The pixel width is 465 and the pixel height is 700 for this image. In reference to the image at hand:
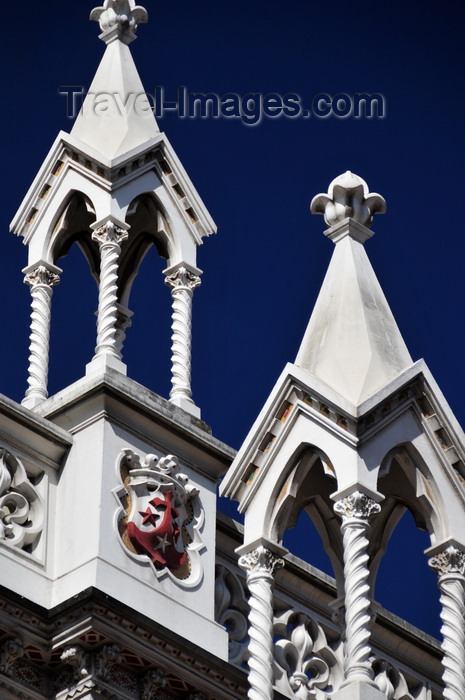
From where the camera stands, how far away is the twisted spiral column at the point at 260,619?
21219 mm

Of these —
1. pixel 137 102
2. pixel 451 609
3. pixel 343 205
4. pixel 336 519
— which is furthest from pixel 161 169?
pixel 451 609

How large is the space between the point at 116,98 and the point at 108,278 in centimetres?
249

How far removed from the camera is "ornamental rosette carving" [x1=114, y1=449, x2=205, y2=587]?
22.9 m

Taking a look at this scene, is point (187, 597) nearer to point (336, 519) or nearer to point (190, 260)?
point (336, 519)

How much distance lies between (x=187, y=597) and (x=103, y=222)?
13.8 ft

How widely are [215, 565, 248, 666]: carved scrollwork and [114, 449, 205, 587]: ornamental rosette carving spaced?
664 mm

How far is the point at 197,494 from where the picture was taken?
23.8 metres

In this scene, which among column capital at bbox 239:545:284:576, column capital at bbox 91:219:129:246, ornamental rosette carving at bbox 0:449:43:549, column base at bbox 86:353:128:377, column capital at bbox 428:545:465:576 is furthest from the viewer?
column capital at bbox 91:219:129:246

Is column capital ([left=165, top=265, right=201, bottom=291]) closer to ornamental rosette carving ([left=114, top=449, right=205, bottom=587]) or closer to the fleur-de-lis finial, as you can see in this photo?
ornamental rosette carving ([left=114, top=449, right=205, bottom=587])

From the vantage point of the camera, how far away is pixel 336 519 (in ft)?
76.6

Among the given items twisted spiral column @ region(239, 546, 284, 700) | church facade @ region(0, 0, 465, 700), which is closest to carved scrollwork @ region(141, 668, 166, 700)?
church facade @ region(0, 0, 465, 700)

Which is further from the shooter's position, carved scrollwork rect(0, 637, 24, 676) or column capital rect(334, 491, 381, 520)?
column capital rect(334, 491, 381, 520)

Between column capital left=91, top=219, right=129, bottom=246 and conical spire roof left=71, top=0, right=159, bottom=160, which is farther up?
conical spire roof left=71, top=0, right=159, bottom=160

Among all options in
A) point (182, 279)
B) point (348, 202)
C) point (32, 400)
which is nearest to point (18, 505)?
point (32, 400)
